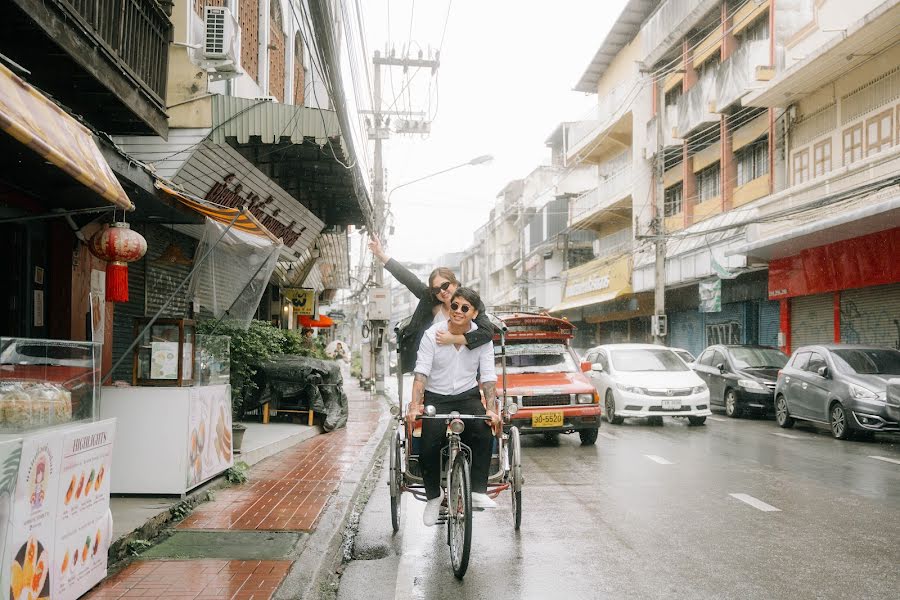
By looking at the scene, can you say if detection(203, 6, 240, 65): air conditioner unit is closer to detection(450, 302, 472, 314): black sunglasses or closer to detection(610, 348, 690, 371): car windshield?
detection(450, 302, 472, 314): black sunglasses

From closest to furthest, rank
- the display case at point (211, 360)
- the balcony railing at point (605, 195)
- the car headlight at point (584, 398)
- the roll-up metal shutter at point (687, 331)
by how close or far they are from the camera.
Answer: the display case at point (211, 360), the car headlight at point (584, 398), the roll-up metal shutter at point (687, 331), the balcony railing at point (605, 195)

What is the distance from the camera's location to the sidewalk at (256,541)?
4.84 metres

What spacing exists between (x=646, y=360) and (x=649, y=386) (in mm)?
1216

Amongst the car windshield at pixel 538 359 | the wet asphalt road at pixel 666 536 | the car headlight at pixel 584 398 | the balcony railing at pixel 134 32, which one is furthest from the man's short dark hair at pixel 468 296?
the car windshield at pixel 538 359

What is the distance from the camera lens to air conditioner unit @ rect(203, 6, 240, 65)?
10352 millimetres

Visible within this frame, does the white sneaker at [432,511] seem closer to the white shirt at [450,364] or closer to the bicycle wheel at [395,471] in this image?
the bicycle wheel at [395,471]

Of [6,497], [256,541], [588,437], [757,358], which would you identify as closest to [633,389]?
[588,437]

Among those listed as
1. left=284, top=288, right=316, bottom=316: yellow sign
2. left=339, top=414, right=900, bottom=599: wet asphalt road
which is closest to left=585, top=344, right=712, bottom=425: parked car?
left=339, top=414, right=900, bottom=599: wet asphalt road

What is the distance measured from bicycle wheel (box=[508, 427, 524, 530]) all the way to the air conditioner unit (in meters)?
6.69

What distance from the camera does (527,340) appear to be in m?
13.0

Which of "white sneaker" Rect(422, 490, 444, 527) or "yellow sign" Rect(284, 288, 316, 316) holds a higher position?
"yellow sign" Rect(284, 288, 316, 316)

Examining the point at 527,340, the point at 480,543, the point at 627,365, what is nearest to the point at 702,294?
the point at 627,365

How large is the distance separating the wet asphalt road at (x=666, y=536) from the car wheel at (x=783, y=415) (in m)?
4.62

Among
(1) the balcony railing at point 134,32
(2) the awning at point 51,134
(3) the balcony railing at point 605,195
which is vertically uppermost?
(3) the balcony railing at point 605,195
